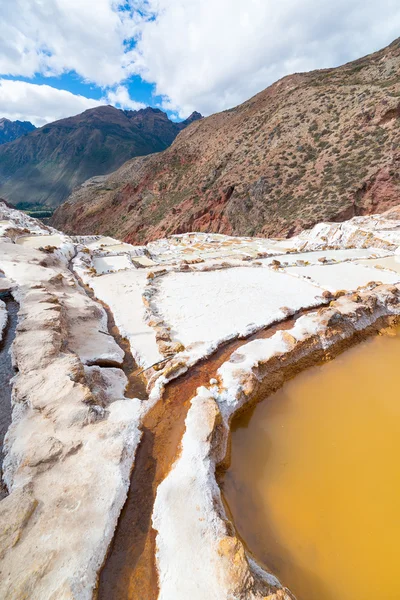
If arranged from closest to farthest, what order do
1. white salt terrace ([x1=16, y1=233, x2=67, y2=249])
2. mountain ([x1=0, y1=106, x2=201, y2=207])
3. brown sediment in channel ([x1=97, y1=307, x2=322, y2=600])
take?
brown sediment in channel ([x1=97, y1=307, x2=322, y2=600]), white salt terrace ([x1=16, y1=233, x2=67, y2=249]), mountain ([x1=0, y1=106, x2=201, y2=207])

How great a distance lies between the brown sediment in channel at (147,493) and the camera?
272 cm

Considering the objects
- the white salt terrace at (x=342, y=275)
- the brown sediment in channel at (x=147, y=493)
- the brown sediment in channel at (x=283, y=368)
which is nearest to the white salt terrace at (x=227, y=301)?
the white salt terrace at (x=342, y=275)

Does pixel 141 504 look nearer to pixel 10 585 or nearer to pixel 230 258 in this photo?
pixel 10 585

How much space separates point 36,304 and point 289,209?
84.7ft

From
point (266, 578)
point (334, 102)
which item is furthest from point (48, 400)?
point (334, 102)

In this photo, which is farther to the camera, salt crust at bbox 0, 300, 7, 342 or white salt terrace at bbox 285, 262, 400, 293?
white salt terrace at bbox 285, 262, 400, 293

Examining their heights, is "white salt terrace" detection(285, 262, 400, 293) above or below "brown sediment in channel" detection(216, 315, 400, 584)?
above

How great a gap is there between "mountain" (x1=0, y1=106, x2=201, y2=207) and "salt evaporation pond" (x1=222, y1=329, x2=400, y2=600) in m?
139

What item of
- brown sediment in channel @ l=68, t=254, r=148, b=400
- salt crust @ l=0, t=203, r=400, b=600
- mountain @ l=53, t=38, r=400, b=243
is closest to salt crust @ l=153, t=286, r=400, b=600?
salt crust @ l=0, t=203, r=400, b=600

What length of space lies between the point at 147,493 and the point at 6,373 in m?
3.82

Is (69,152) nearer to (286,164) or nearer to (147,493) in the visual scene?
(286,164)

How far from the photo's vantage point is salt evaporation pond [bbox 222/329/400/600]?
2.98 metres

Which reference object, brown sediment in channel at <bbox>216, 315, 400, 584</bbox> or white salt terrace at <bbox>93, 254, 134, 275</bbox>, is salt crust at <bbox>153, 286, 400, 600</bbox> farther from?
white salt terrace at <bbox>93, 254, 134, 275</bbox>

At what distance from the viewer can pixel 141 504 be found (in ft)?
11.1
